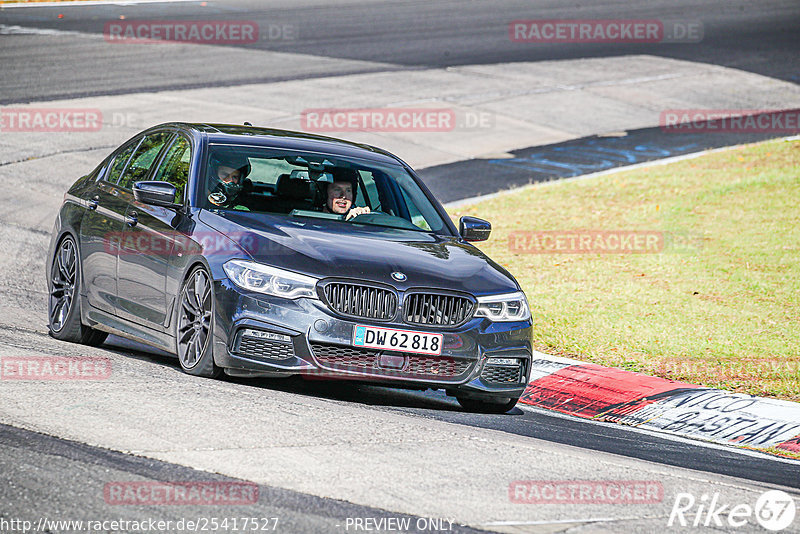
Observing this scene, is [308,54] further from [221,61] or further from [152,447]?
[152,447]

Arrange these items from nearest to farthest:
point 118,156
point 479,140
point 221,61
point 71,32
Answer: point 118,156, point 479,140, point 221,61, point 71,32

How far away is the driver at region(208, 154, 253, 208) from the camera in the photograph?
839 centimetres

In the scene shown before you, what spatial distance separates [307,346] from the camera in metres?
7.34

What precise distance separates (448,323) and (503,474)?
1742mm

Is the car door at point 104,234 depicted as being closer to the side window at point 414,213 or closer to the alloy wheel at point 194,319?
the alloy wheel at point 194,319

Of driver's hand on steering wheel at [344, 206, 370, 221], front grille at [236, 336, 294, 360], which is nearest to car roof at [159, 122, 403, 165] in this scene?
driver's hand on steering wheel at [344, 206, 370, 221]

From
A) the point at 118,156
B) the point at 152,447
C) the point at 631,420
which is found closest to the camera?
the point at 152,447

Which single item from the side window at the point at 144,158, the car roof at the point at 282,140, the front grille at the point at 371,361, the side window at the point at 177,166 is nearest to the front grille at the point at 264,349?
the front grille at the point at 371,361

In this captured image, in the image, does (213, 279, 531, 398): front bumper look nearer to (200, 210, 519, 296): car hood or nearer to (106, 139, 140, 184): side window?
(200, 210, 519, 296): car hood

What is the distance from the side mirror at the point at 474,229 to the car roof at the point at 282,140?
0.82m

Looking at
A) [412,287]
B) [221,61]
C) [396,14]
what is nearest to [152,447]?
[412,287]

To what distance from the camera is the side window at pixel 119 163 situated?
958 cm

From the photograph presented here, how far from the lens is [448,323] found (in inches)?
300

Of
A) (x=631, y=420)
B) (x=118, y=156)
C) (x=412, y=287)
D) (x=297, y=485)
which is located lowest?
(x=631, y=420)
